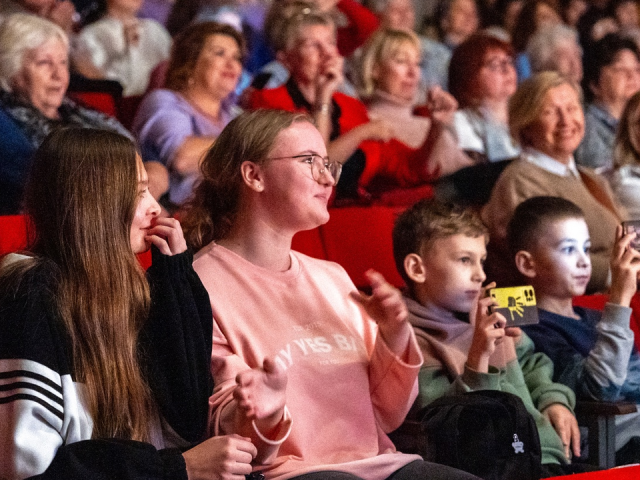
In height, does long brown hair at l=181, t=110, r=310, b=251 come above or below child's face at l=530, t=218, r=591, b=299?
above

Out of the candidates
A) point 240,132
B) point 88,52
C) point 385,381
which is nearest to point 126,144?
point 240,132

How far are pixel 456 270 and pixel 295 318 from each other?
0.47 metres

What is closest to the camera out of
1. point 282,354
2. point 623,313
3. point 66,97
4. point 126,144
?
point 126,144

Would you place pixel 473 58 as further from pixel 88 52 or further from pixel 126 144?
pixel 126 144

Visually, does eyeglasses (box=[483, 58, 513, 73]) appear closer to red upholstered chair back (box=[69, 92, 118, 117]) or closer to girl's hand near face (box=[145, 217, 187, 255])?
red upholstered chair back (box=[69, 92, 118, 117])

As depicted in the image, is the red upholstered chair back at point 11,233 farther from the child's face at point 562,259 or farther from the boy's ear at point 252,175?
the child's face at point 562,259

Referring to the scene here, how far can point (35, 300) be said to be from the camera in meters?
1.26

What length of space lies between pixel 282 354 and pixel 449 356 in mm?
454

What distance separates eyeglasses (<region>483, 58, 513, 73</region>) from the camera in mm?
3230

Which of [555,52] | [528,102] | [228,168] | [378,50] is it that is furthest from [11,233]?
[555,52]

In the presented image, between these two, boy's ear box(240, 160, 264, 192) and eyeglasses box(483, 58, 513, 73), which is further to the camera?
eyeglasses box(483, 58, 513, 73)

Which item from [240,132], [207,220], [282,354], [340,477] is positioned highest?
[240,132]

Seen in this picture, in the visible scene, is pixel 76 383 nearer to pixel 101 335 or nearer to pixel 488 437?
pixel 101 335

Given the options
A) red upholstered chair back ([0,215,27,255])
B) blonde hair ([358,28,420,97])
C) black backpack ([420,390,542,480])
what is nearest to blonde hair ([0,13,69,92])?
red upholstered chair back ([0,215,27,255])
